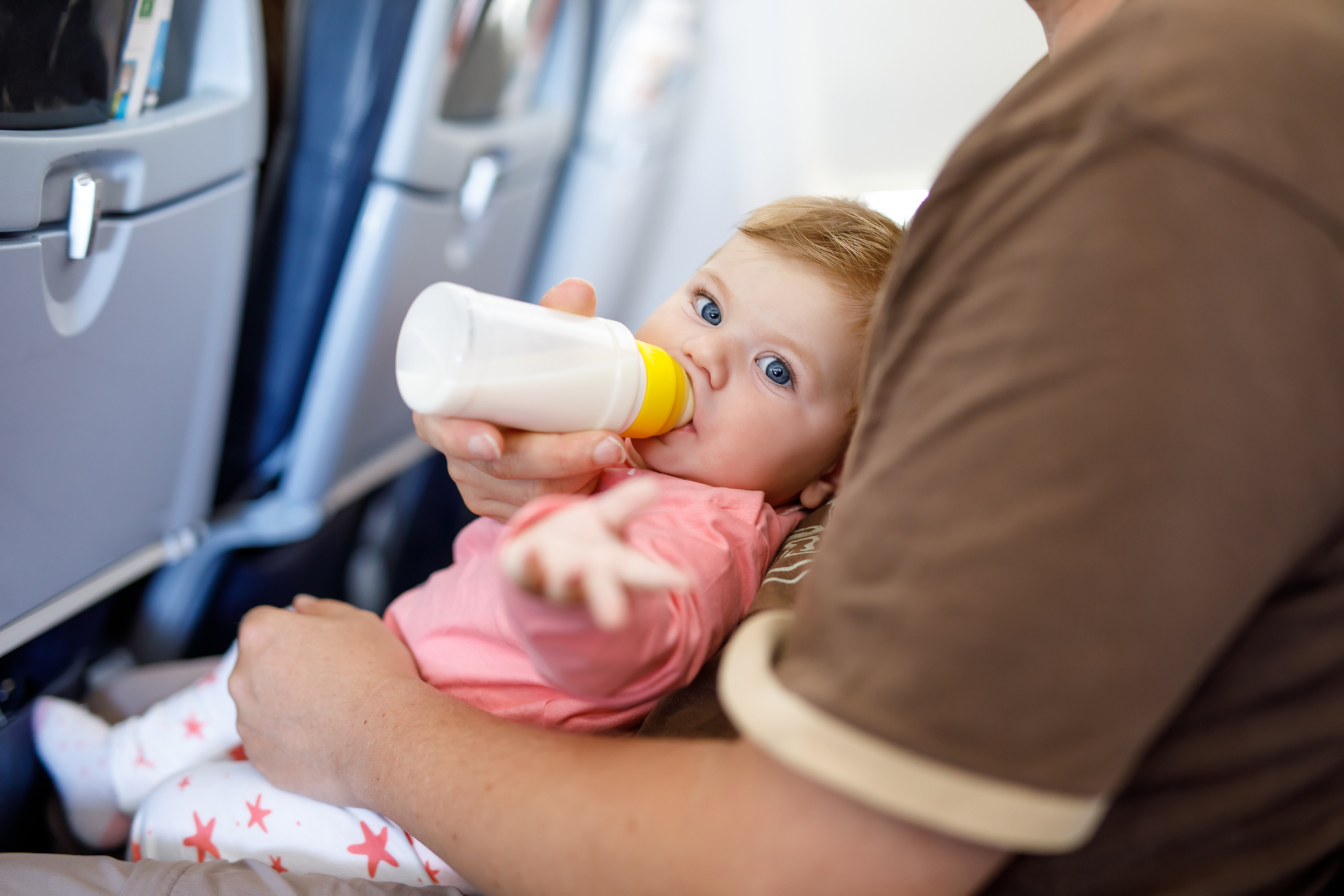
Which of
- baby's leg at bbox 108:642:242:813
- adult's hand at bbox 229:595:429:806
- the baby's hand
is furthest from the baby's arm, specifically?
baby's leg at bbox 108:642:242:813

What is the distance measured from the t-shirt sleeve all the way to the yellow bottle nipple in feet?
1.57

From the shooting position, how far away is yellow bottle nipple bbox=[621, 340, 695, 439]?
3.11ft

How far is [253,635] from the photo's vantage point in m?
1.05

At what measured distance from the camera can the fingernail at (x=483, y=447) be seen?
0.82 m

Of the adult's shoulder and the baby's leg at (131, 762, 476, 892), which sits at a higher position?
the adult's shoulder

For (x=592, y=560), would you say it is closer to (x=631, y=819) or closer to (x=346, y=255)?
(x=631, y=819)

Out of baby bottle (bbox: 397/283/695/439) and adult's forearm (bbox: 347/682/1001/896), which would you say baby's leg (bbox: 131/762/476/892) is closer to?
adult's forearm (bbox: 347/682/1001/896)

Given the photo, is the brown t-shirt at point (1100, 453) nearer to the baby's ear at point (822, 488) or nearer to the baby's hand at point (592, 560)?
the baby's hand at point (592, 560)

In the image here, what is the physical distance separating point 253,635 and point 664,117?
175 centimetres

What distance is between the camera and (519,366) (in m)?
0.82

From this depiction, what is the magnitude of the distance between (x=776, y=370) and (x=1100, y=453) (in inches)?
25.6

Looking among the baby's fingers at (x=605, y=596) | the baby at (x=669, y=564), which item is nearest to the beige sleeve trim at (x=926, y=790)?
the baby's fingers at (x=605, y=596)

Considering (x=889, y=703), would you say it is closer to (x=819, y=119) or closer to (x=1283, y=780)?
(x=1283, y=780)

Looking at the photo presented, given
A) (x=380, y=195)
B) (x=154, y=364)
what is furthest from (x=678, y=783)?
(x=380, y=195)
